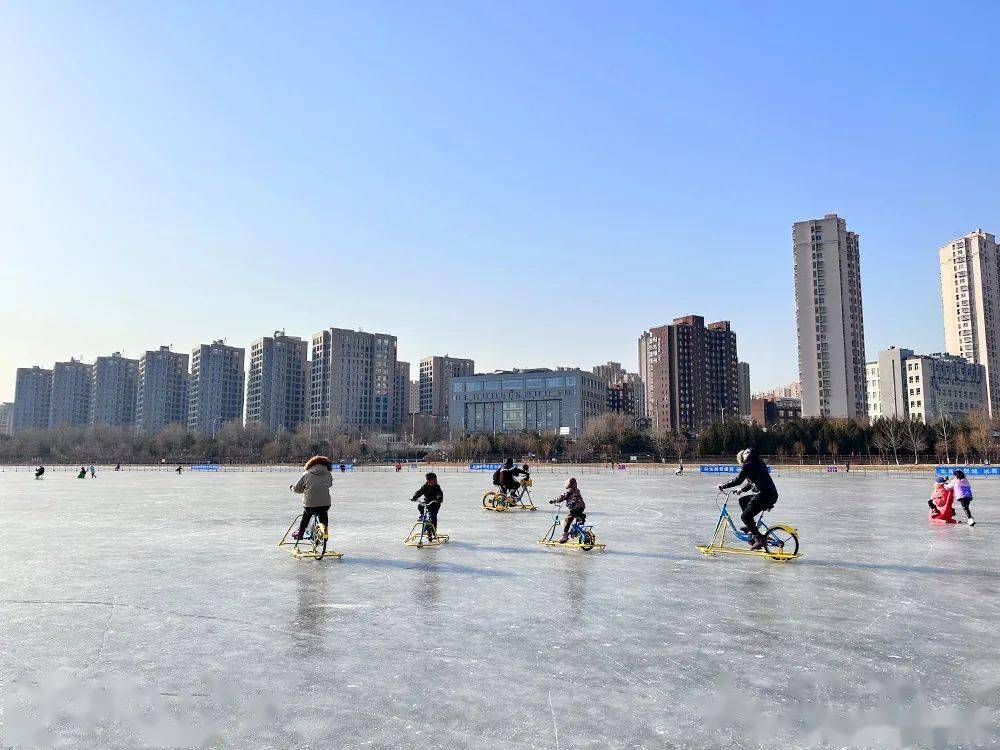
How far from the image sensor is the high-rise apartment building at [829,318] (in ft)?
470

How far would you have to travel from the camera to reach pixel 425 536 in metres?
16.3

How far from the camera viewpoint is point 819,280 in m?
150

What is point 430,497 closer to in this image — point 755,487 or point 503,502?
point 755,487

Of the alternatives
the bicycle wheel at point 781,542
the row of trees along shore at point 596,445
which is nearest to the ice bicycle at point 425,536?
the bicycle wheel at point 781,542

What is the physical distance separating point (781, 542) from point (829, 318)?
5915 inches

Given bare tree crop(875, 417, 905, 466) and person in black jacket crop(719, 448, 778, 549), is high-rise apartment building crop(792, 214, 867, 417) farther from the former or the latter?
person in black jacket crop(719, 448, 778, 549)

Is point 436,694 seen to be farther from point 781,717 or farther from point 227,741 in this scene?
point 781,717

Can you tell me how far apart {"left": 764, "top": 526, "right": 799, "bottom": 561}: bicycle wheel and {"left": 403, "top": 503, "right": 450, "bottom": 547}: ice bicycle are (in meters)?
7.20

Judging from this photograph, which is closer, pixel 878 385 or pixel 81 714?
pixel 81 714

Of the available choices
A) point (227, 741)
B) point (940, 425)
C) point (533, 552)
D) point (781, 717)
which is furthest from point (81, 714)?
point (940, 425)

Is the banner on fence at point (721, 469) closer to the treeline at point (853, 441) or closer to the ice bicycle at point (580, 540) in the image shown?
the treeline at point (853, 441)

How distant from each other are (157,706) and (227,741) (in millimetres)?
1159

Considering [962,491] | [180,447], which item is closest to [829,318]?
[180,447]

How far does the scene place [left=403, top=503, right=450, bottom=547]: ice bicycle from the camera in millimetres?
15672
